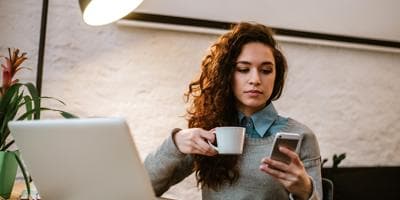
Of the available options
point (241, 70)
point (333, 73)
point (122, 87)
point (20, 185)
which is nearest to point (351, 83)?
point (333, 73)

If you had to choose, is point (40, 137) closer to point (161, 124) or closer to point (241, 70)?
point (241, 70)

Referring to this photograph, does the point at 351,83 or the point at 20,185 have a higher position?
the point at 351,83

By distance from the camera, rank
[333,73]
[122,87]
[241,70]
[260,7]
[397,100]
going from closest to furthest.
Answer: [241,70] < [122,87] < [260,7] < [333,73] < [397,100]

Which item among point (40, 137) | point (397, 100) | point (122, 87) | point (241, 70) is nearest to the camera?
point (40, 137)

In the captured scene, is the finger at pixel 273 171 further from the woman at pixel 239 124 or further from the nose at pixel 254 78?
the nose at pixel 254 78

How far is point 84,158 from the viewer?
752 mm

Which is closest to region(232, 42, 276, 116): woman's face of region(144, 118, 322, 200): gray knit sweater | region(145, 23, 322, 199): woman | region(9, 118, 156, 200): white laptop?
region(145, 23, 322, 199): woman

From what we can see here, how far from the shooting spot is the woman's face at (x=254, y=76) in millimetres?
1241

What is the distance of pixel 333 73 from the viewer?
6.33 feet

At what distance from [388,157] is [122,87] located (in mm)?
1327

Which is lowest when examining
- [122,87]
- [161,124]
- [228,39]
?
[161,124]

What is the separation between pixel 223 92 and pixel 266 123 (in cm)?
17

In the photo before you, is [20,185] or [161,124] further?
[161,124]

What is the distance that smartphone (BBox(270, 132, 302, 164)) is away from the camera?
2.79 ft
